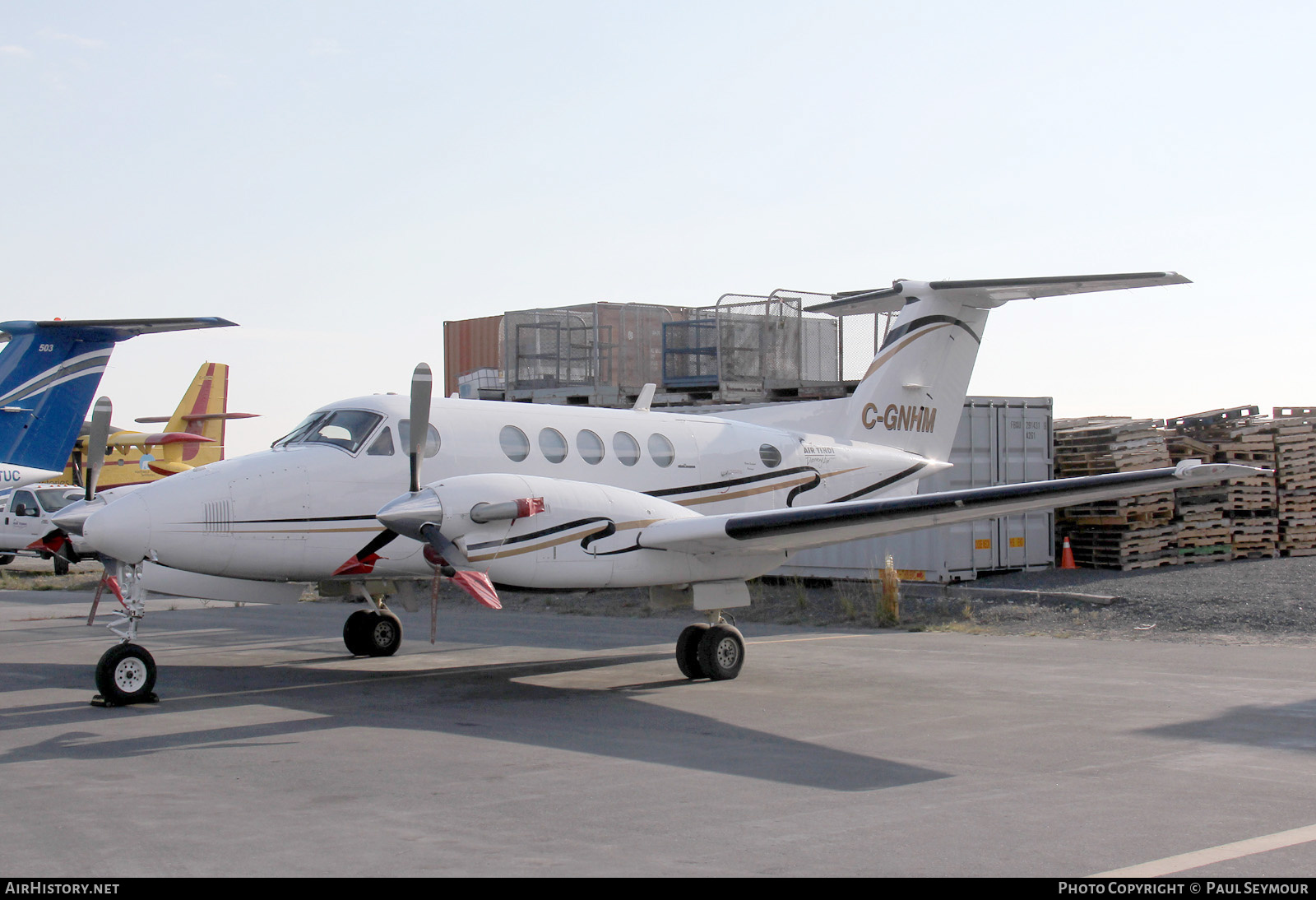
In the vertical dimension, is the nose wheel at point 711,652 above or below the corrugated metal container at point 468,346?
below

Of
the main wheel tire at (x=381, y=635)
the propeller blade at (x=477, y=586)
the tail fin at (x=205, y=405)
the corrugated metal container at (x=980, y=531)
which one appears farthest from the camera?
the tail fin at (x=205, y=405)

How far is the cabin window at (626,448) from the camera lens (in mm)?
12836

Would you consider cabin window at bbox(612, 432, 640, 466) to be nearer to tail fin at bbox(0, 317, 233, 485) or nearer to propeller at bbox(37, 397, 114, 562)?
propeller at bbox(37, 397, 114, 562)

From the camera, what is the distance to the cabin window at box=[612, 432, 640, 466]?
505 inches

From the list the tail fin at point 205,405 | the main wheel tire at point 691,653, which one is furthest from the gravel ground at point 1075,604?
the tail fin at point 205,405

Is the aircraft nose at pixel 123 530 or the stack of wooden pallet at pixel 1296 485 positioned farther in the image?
the stack of wooden pallet at pixel 1296 485

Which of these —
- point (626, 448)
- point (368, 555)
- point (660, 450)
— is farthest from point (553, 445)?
point (368, 555)

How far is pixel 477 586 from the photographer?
10078 millimetres

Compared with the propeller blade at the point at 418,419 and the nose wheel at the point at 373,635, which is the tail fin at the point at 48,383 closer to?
the nose wheel at the point at 373,635

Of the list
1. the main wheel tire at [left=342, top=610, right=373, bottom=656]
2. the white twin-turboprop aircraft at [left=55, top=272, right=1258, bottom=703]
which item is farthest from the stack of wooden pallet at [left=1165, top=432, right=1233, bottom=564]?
the main wheel tire at [left=342, top=610, right=373, bottom=656]

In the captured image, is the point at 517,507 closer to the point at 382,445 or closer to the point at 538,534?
the point at 538,534

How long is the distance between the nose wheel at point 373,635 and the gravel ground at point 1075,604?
2.74 m

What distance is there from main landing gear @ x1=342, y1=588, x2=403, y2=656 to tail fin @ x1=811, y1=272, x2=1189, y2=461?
601 centimetres
